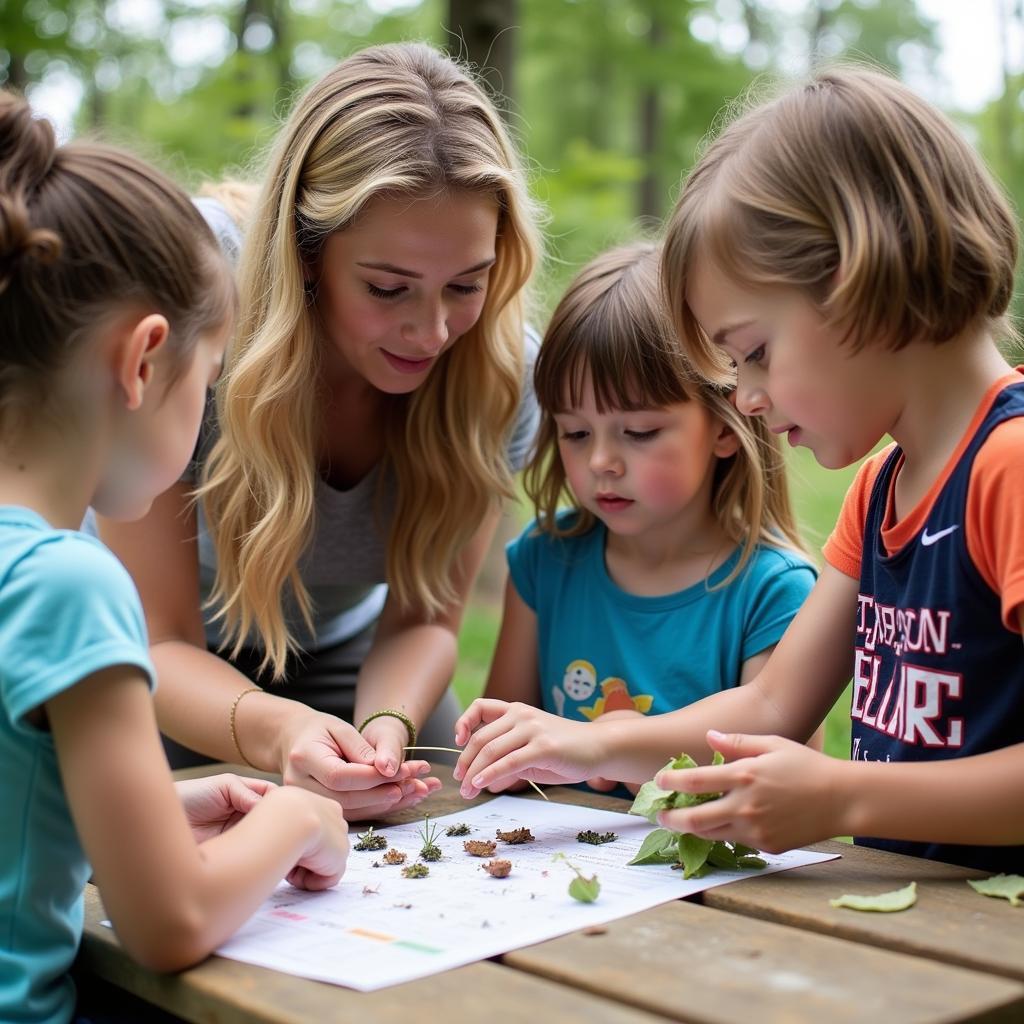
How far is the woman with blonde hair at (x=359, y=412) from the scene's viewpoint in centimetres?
242

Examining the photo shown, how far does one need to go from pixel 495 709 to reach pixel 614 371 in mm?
768

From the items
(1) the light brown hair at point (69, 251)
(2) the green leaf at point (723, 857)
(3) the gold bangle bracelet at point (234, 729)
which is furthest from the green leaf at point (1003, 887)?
(3) the gold bangle bracelet at point (234, 729)

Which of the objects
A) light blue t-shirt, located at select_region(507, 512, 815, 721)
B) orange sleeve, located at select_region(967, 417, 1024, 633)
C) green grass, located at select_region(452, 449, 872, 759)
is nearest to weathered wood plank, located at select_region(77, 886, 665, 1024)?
orange sleeve, located at select_region(967, 417, 1024, 633)

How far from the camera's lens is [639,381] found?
252cm

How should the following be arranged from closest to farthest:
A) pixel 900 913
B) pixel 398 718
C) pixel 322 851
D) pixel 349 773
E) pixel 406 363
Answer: pixel 900 913
pixel 322 851
pixel 349 773
pixel 398 718
pixel 406 363

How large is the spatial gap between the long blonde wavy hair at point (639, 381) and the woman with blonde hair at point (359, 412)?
0.48 feet

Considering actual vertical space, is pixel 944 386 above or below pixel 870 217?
below

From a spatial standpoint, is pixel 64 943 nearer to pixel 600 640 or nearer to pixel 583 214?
pixel 600 640

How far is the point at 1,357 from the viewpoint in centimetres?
146

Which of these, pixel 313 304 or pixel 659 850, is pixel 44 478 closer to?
pixel 659 850

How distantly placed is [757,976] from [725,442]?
4.80ft

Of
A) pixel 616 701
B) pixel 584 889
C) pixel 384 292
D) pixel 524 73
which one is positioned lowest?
pixel 616 701

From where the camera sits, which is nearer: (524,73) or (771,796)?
(771,796)

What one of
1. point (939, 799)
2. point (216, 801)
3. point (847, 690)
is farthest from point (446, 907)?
point (847, 690)
